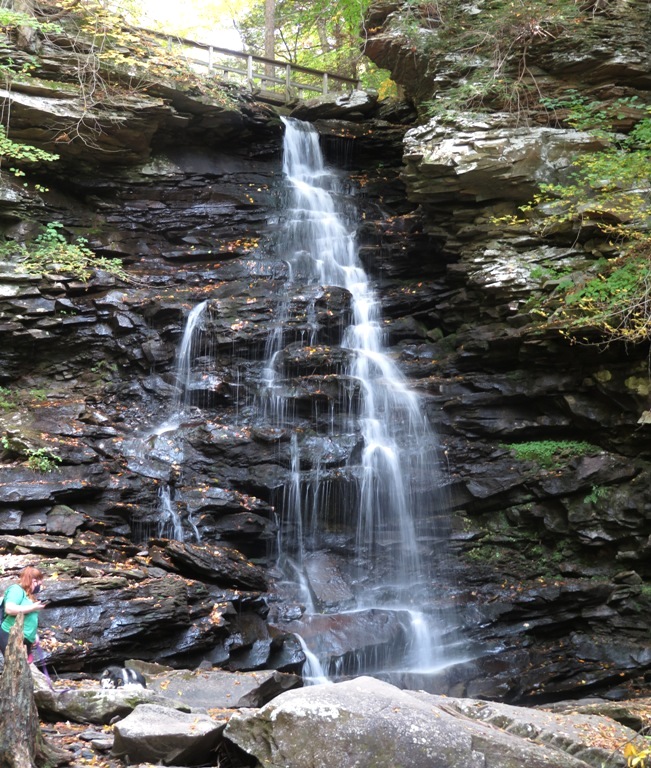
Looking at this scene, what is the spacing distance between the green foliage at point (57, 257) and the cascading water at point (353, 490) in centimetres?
373

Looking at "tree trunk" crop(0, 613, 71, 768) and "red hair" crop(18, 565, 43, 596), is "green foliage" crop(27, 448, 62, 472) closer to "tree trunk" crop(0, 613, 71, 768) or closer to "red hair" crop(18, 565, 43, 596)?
"red hair" crop(18, 565, 43, 596)

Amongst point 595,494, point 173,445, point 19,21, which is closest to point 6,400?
point 173,445

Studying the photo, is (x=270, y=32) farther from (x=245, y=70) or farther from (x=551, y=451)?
(x=551, y=451)

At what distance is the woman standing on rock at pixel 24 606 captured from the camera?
5.35 metres

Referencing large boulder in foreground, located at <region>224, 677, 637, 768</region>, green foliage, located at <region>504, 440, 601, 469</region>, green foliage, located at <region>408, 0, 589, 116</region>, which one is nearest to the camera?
large boulder in foreground, located at <region>224, 677, 637, 768</region>

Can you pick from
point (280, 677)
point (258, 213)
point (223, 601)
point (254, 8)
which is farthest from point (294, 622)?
point (254, 8)

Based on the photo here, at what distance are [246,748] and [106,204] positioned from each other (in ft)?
43.7

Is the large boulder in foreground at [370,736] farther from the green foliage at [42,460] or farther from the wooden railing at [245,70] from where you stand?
the wooden railing at [245,70]

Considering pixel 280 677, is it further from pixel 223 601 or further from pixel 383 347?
pixel 383 347

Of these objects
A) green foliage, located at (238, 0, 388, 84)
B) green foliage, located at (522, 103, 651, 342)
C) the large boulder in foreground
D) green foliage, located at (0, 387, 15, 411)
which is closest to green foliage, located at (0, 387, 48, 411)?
green foliage, located at (0, 387, 15, 411)

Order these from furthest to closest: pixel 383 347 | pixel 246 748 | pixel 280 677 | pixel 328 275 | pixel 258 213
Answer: pixel 258 213 → pixel 328 275 → pixel 383 347 → pixel 280 677 → pixel 246 748

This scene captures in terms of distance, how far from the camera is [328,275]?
1510cm

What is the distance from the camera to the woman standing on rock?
17.6ft

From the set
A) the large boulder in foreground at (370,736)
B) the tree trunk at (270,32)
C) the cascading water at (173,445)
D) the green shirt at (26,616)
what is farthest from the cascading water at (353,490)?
the tree trunk at (270,32)
